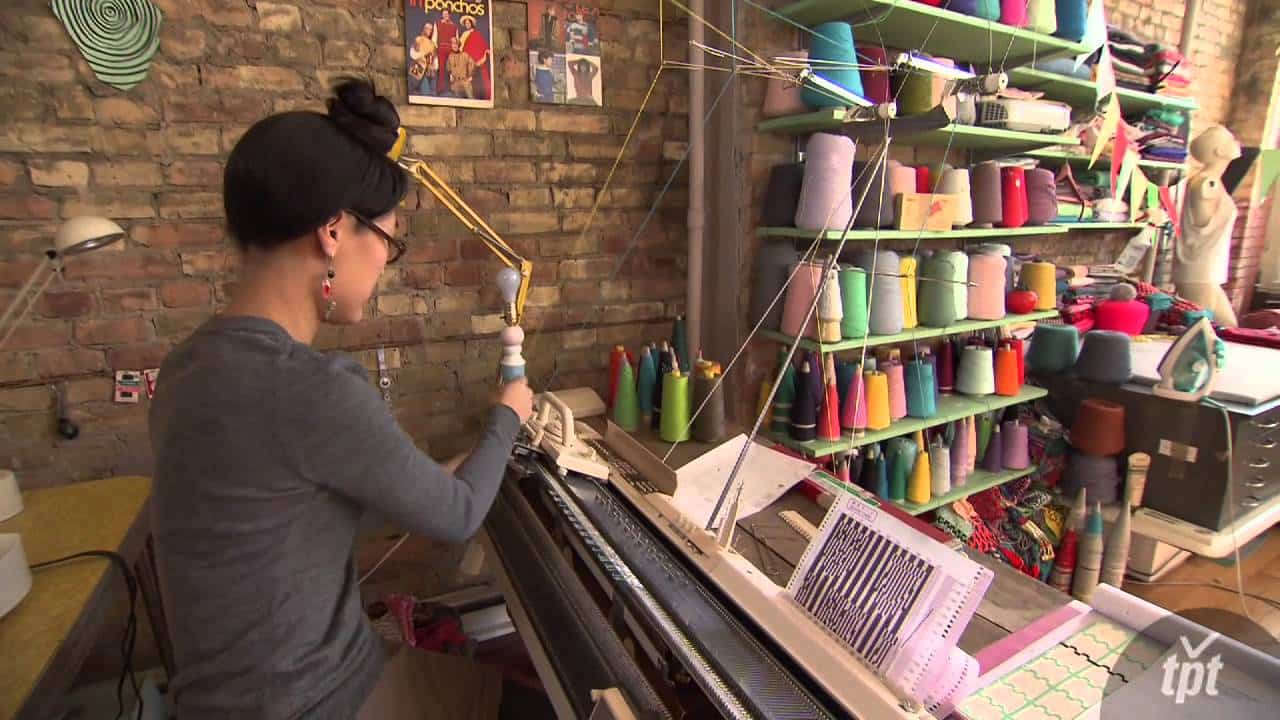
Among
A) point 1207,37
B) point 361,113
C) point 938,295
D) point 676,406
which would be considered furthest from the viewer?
point 1207,37

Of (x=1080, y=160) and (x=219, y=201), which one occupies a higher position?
(x=1080, y=160)

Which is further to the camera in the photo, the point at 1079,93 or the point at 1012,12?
the point at 1079,93

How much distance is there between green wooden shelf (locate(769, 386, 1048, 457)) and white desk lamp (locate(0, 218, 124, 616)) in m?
1.73

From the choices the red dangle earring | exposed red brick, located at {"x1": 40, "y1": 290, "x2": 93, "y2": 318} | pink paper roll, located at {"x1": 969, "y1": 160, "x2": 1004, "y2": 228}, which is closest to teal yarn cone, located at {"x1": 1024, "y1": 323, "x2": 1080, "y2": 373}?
pink paper roll, located at {"x1": 969, "y1": 160, "x2": 1004, "y2": 228}

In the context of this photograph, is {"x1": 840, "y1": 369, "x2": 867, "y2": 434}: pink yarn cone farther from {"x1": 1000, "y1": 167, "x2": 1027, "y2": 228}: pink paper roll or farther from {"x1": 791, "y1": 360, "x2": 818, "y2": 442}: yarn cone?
Result: {"x1": 1000, "y1": 167, "x2": 1027, "y2": 228}: pink paper roll

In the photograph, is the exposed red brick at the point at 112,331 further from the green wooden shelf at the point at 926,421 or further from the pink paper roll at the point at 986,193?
the pink paper roll at the point at 986,193

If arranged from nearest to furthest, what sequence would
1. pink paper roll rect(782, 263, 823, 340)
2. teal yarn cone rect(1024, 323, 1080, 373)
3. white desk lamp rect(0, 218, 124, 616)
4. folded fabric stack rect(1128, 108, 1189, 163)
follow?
1. white desk lamp rect(0, 218, 124, 616)
2. pink paper roll rect(782, 263, 823, 340)
3. teal yarn cone rect(1024, 323, 1080, 373)
4. folded fabric stack rect(1128, 108, 1189, 163)

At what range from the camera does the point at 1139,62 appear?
3.11 m

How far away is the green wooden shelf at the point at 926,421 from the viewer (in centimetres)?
200

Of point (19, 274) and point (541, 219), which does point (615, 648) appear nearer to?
point (541, 219)

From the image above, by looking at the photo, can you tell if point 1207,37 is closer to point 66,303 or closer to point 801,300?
point 801,300

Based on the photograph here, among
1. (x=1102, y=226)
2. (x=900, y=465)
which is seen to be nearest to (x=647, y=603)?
(x=900, y=465)

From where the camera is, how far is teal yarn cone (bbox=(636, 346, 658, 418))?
1.84 metres

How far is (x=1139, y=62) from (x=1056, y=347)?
5.08ft
